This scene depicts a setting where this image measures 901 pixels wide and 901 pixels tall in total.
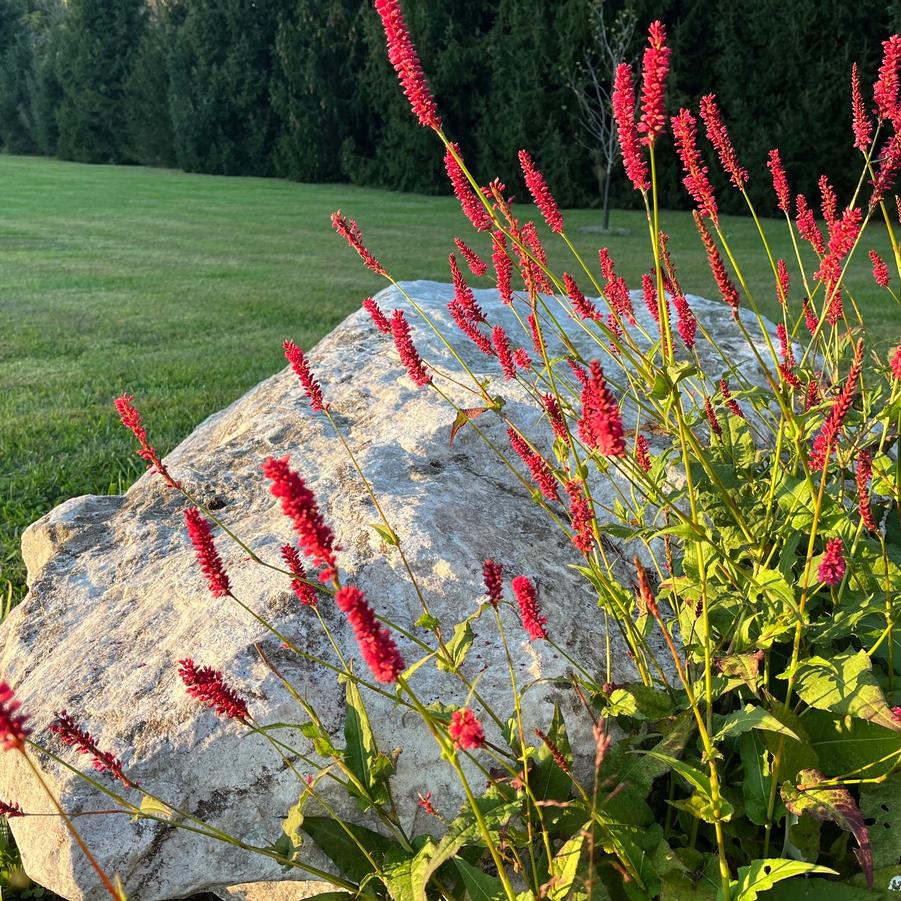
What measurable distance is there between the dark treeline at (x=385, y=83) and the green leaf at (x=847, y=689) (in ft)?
61.6

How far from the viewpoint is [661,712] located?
1.96m

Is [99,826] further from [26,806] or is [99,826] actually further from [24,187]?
[24,187]

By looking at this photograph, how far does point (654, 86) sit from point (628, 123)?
17 centimetres

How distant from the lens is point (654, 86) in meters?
1.35

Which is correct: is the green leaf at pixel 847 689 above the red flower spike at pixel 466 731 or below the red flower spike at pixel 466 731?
below

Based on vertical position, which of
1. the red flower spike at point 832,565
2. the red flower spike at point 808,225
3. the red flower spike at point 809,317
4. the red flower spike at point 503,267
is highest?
the red flower spike at point 808,225

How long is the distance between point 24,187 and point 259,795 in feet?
91.6

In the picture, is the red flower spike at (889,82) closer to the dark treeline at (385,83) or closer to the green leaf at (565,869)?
the green leaf at (565,869)

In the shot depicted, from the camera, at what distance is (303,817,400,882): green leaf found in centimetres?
189

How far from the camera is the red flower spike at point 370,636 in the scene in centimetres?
105

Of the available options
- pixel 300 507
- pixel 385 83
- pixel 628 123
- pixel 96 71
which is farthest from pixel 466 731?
pixel 96 71

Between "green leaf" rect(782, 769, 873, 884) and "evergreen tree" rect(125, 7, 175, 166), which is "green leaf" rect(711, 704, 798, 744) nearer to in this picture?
"green leaf" rect(782, 769, 873, 884)

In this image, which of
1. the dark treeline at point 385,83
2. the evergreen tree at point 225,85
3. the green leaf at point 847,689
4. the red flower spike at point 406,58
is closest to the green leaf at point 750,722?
the green leaf at point 847,689

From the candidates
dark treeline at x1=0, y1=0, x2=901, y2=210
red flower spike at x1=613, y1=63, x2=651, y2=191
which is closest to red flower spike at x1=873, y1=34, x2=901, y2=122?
red flower spike at x1=613, y1=63, x2=651, y2=191
